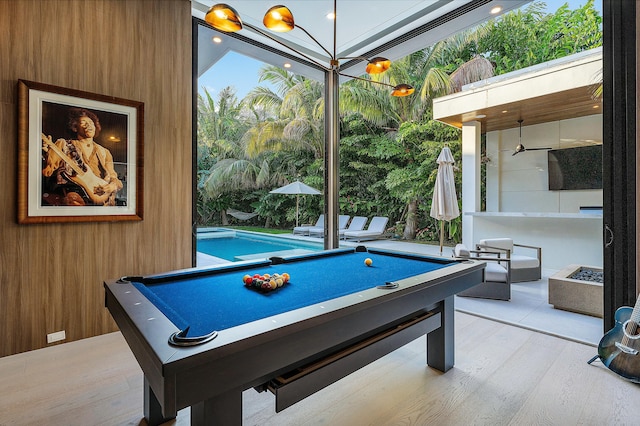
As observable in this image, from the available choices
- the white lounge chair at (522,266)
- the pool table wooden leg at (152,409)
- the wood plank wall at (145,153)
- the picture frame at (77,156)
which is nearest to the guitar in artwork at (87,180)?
the picture frame at (77,156)

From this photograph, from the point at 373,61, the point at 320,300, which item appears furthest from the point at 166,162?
the point at 320,300

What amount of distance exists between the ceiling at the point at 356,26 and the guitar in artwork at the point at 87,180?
1.97 metres

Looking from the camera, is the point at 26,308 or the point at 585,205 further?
the point at 585,205

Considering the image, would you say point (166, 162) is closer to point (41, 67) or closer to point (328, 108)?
point (41, 67)

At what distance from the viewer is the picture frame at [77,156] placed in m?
2.47

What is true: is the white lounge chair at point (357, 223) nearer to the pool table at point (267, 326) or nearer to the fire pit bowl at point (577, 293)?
the fire pit bowl at point (577, 293)

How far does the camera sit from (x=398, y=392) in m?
2.04

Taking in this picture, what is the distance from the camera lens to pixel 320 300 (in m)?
1.50

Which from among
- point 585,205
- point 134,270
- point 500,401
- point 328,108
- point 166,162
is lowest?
point 500,401

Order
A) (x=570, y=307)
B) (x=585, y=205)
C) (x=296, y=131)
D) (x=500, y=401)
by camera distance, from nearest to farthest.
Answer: (x=500, y=401) < (x=570, y=307) < (x=585, y=205) < (x=296, y=131)

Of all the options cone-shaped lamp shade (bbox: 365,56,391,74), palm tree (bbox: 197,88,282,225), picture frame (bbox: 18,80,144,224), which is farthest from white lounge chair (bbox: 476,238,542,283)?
picture frame (bbox: 18,80,144,224)

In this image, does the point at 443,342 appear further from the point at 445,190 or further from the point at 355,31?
the point at 355,31

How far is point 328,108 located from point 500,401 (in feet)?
14.3

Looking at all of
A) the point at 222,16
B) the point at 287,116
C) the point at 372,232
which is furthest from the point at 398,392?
the point at 372,232
